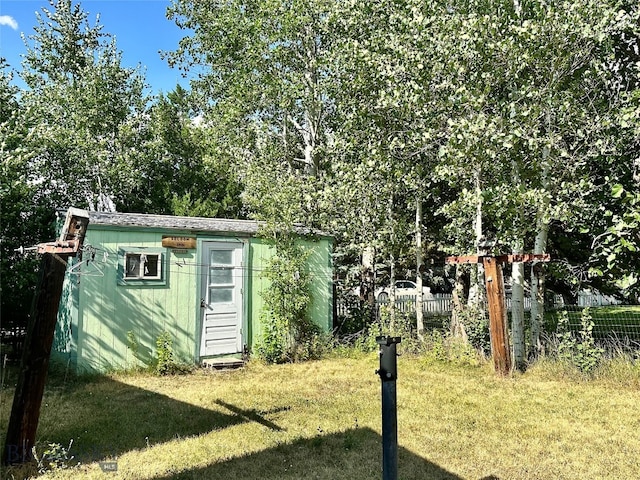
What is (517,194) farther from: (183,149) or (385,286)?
(183,149)

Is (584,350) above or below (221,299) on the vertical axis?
below

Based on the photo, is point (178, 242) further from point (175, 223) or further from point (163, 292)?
point (163, 292)

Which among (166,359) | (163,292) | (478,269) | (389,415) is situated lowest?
(166,359)

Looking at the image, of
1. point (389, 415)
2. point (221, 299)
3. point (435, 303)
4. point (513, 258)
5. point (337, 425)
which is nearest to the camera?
point (389, 415)

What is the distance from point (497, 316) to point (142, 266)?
208 inches

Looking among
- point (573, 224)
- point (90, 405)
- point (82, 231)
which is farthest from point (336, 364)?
point (82, 231)

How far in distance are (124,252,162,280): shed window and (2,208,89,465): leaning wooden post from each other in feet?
11.9

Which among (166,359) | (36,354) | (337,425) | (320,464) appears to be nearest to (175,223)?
(166,359)

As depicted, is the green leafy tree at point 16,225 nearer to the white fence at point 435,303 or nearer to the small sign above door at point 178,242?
the small sign above door at point 178,242

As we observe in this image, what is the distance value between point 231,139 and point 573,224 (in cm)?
841

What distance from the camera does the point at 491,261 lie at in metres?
6.91

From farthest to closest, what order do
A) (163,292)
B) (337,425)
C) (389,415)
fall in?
1. (163,292)
2. (337,425)
3. (389,415)

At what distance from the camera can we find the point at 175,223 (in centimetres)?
790

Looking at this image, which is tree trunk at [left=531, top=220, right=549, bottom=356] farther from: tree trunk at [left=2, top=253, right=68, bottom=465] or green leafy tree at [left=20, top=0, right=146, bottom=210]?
green leafy tree at [left=20, top=0, right=146, bottom=210]
